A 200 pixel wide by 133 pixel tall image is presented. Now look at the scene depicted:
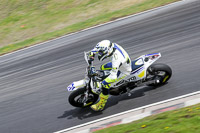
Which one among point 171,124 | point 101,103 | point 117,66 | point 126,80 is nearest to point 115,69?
point 117,66

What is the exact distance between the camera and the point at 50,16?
19969mm

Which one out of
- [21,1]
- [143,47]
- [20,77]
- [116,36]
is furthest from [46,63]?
[21,1]

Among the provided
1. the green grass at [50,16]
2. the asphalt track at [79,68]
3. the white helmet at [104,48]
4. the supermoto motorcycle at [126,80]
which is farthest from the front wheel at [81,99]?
the green grass at [50,16]

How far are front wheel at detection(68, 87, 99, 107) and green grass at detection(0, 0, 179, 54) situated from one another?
8392 mm

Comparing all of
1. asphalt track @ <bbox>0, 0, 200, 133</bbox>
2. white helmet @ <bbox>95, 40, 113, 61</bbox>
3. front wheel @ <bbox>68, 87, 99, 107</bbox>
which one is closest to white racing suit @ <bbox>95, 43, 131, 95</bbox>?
white helmet @ <bbox>95, 40, 113, 61</bbox>

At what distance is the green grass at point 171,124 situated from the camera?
5566mm

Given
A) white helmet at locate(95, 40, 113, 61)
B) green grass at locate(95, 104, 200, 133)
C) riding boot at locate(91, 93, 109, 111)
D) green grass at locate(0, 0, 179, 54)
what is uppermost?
green grass at locate(0, 0, 179, 54)

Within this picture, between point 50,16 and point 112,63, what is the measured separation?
13313 millimetres

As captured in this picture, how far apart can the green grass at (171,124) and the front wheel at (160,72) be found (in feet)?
6.33

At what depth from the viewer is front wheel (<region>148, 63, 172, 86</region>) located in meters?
8.34

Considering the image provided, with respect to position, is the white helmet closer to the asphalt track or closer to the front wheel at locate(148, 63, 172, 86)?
the front wheel at locate(148, 63, 172, 86)

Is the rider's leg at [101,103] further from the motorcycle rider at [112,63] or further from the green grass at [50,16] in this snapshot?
the green grass at [50,16]

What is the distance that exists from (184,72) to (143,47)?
9.91ft

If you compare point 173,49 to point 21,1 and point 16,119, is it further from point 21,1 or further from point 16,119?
point 21,1
